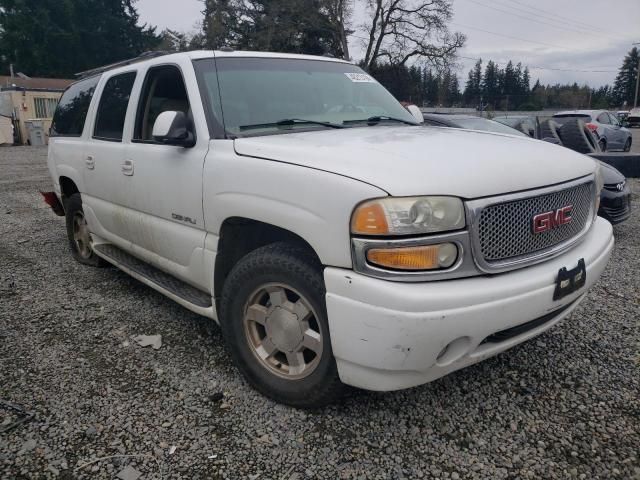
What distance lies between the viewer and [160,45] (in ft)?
173

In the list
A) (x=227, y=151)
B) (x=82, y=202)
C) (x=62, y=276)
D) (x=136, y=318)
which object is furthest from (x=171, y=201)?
(x=62, y=276)

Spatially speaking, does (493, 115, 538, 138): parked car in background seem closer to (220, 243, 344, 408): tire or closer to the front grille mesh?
the front grille mesh

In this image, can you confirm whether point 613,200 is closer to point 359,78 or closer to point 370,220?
point 359,78

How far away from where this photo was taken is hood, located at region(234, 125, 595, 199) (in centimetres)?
210

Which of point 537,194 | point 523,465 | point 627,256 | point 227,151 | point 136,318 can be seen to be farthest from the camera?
point 627,256

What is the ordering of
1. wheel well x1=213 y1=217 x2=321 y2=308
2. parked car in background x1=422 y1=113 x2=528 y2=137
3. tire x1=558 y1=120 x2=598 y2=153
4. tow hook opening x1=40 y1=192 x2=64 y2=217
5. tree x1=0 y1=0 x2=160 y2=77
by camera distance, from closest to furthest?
wheel well x1=213 y1=217 x2=321 y2=308 < tow hook opening x1=40 y1=192 x2=64 y2=217 < parked car in background x1=422 y1=113 x2=528 y2=137 < tire x1=558 y1=120 x2=598 y2=153 < tree x1=0 y1=0 x2=160 y2=77

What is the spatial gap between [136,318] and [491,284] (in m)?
2.72

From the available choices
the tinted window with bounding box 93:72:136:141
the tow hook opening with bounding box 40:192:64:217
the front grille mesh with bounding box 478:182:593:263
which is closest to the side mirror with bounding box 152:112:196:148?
the tinted window with bounding box 93:72:136:141

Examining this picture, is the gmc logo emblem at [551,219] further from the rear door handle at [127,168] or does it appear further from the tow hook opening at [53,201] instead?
the tow hook opening at [53,201]

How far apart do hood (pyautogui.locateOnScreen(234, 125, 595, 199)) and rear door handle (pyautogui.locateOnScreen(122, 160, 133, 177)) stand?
1196mm

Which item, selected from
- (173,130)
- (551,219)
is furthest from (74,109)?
(551,219)

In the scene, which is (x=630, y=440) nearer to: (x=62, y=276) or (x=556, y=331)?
(x=556, y=331)

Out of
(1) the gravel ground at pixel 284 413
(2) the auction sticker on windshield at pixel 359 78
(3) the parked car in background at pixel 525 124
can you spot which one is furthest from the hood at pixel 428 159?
(3) the parked car in background at pixel 525 124

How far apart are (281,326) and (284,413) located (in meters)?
0.45
